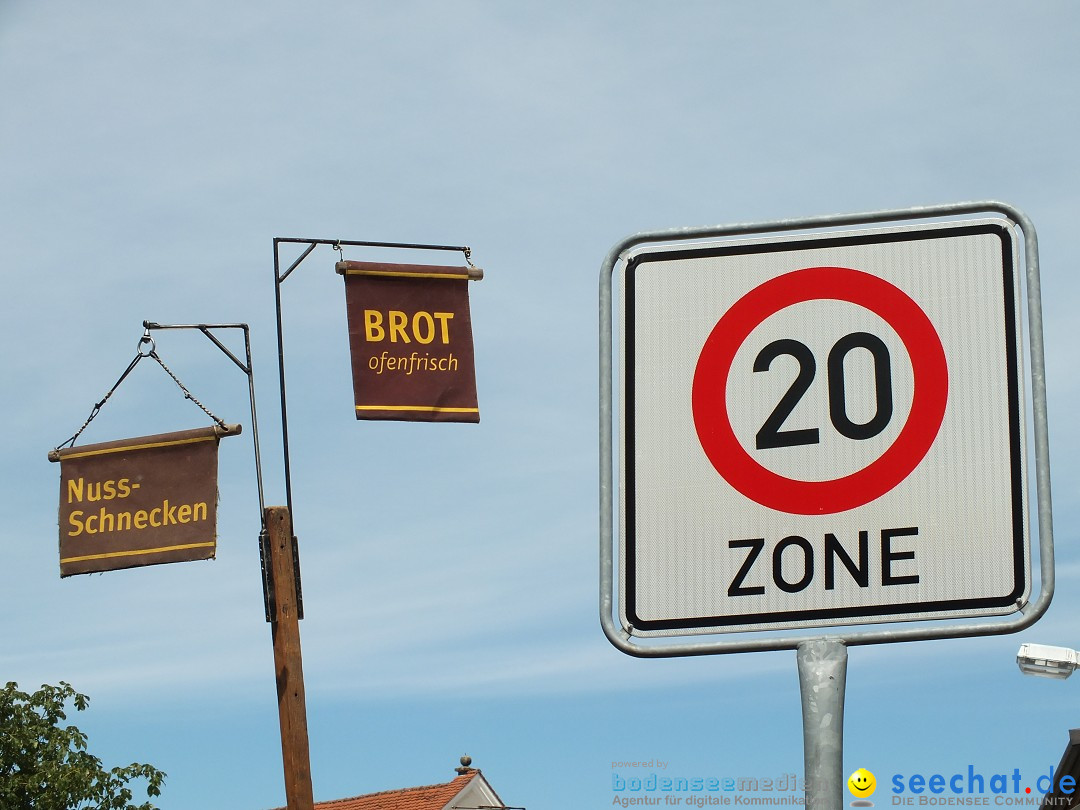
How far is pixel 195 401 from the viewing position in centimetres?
995

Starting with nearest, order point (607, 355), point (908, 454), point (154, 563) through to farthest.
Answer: point (908, 454) → point (607, 355) → point (154, 563)

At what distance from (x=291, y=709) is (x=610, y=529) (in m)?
8.28

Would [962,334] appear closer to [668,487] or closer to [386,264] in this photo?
[668,487]

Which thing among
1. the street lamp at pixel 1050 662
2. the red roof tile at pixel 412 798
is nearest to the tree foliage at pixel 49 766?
the red roof tile at pixel 412 798

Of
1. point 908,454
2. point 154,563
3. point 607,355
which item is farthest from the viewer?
point 154,563

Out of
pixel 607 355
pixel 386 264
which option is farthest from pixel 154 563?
pixel 607 355

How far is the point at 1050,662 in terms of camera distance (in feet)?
39.7

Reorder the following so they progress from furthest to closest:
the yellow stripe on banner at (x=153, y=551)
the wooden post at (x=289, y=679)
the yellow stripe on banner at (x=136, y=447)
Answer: the wooden post at (x=289, y=679) → the yellow stripe on banner at (x=136, y=447) → the yellow stripe on banner at (x=153, y=551)

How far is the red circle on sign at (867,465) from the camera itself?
2008 millimetres

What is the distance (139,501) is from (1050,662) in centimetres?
827

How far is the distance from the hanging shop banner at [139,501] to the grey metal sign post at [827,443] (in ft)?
25.4

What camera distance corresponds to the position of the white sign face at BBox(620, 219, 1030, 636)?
198cm

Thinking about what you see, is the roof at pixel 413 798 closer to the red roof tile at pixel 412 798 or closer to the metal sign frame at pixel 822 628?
the red roof tile at pixel 412 798

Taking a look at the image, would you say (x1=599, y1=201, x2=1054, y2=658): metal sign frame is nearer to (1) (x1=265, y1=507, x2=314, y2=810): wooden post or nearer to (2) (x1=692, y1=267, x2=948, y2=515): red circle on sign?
(2) (x1=692, y1=267, x2=948, y2=515): red circle on sign
